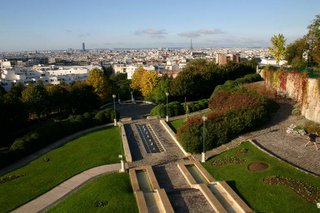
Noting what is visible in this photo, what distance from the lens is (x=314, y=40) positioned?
44.5 meters

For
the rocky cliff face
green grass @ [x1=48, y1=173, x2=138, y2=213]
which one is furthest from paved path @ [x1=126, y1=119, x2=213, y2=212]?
the rocky cliff face

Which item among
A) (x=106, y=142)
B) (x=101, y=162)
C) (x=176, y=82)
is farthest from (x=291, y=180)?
(x=176, y=82)

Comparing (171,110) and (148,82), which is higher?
(148,82)

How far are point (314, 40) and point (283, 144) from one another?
92.4 ft

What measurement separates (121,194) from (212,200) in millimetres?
5341

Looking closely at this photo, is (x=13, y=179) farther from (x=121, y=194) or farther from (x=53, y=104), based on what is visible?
(x=53, y=104)

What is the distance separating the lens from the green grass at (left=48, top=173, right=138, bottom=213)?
1634 cm

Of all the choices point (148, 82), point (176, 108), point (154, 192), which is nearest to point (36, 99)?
point (176, 108)

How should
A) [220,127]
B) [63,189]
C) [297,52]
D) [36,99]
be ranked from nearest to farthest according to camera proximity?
[63,189] < [220,127] < [36,99] < [297,52]

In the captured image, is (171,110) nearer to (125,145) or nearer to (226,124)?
(125,145)

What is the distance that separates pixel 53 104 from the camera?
45.4 meters

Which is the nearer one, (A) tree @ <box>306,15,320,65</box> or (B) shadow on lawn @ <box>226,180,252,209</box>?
(B) shadow on lawn @ <box>226,180,252,209</box>

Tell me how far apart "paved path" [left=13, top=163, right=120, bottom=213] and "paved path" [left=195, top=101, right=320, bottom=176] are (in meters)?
7.62

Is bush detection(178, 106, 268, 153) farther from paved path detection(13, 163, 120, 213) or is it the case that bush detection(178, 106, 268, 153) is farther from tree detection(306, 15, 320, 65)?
tree detection(306, 15, 320, 65)
